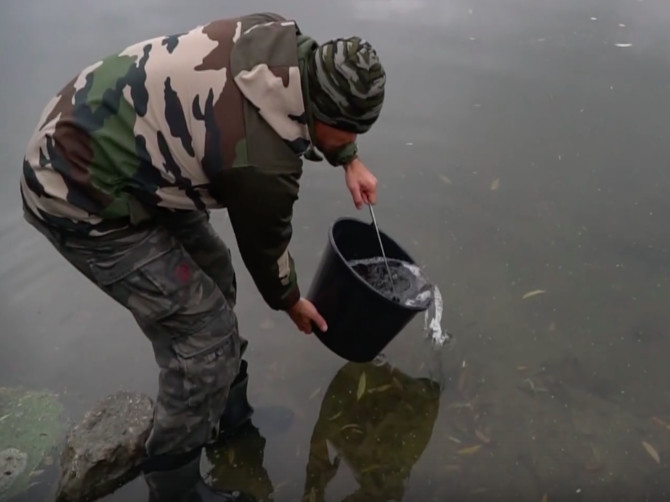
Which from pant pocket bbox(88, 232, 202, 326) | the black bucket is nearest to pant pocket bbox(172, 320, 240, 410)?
pant pocket bbox(88, 232, 202, 326)

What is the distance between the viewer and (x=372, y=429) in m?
2.72

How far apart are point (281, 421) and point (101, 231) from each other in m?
1.17

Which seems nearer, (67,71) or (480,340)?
(480,340)

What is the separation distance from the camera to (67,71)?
4.50m

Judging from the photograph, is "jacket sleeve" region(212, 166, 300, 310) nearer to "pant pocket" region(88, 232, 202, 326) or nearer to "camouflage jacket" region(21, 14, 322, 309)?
"camouflage jacket" region(21, 14, 322, 309)

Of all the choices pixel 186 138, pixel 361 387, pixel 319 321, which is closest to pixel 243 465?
pixel 361 387

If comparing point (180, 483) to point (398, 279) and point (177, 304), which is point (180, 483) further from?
point (398, 279)

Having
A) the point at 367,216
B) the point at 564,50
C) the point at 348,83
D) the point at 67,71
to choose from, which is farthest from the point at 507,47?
the point at 348,83

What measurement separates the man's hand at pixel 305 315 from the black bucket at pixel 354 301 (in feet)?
0.32

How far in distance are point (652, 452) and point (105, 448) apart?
1850 millimetres

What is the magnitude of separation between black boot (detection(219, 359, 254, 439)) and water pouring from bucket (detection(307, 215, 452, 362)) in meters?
0.33

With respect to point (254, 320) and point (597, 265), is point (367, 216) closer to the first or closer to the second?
point (254, 320)

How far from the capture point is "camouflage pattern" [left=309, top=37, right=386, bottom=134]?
1.64 metres

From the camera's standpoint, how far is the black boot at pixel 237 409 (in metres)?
2.62
